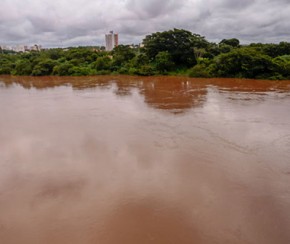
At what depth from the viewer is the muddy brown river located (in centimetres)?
399

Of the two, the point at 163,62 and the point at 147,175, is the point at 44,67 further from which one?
the point at 147,175

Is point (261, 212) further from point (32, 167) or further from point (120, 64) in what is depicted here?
point (120, 64)

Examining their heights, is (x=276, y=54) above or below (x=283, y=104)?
above

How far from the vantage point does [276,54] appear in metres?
21.9

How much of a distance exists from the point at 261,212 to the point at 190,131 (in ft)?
13.5

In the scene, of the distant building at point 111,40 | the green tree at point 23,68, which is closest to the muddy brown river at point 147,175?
the green tree at point 23,68

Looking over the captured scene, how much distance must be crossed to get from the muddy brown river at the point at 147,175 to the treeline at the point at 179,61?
24.9ft

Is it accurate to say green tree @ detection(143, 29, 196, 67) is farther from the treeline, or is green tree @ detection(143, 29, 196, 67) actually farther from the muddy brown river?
the muddy brown river

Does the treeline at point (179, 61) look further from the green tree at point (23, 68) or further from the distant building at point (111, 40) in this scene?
the distant building at point (111, 40)

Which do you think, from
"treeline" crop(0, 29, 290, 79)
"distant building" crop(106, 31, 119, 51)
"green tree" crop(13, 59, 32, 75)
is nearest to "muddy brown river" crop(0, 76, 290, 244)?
"treeline" crop(0, 29, 290, 79)

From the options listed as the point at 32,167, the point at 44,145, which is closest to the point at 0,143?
the point at 44,145

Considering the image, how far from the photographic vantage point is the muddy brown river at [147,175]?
3.99 metres

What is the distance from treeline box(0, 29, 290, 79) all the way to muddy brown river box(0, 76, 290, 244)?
7592 millimetres

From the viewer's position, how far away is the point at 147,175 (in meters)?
5.51
